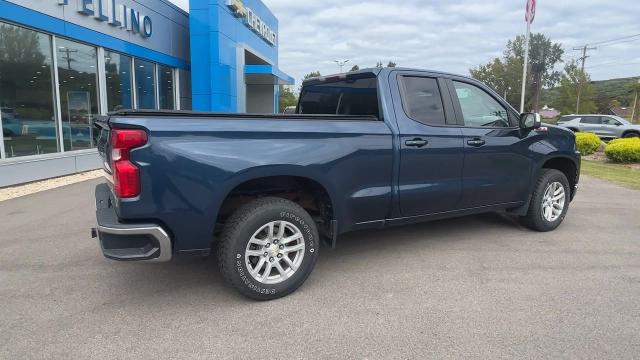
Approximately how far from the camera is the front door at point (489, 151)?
461 cm

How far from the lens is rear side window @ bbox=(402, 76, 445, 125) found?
169 inches

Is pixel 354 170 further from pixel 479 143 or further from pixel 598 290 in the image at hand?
pixel 598 290

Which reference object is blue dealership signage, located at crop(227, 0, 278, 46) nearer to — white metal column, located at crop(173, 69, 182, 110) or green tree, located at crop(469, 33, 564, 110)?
white metal column, located at crop(173, 69, 182, 110)

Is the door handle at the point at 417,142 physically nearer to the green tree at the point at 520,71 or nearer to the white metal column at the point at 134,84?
the white metal column at the point at 134,84

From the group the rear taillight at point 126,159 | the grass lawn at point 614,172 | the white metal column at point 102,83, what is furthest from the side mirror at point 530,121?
the white metal column at point 102,83

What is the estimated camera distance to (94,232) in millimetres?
3514

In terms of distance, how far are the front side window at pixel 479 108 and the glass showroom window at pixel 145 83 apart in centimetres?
1162

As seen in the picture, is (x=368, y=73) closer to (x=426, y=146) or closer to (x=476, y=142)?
(x=426, y=146)

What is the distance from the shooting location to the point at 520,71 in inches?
2050

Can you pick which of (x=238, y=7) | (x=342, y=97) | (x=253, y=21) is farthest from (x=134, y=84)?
(x=342, y=97)

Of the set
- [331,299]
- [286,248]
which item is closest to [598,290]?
[331,299]

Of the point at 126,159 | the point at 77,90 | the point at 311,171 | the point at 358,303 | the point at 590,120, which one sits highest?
the point at 77,90

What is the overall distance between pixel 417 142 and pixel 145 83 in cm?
1243

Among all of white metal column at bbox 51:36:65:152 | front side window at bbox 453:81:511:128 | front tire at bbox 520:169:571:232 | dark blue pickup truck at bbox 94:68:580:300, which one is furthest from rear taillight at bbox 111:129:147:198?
white metal column at bbox 51:36:65:152
